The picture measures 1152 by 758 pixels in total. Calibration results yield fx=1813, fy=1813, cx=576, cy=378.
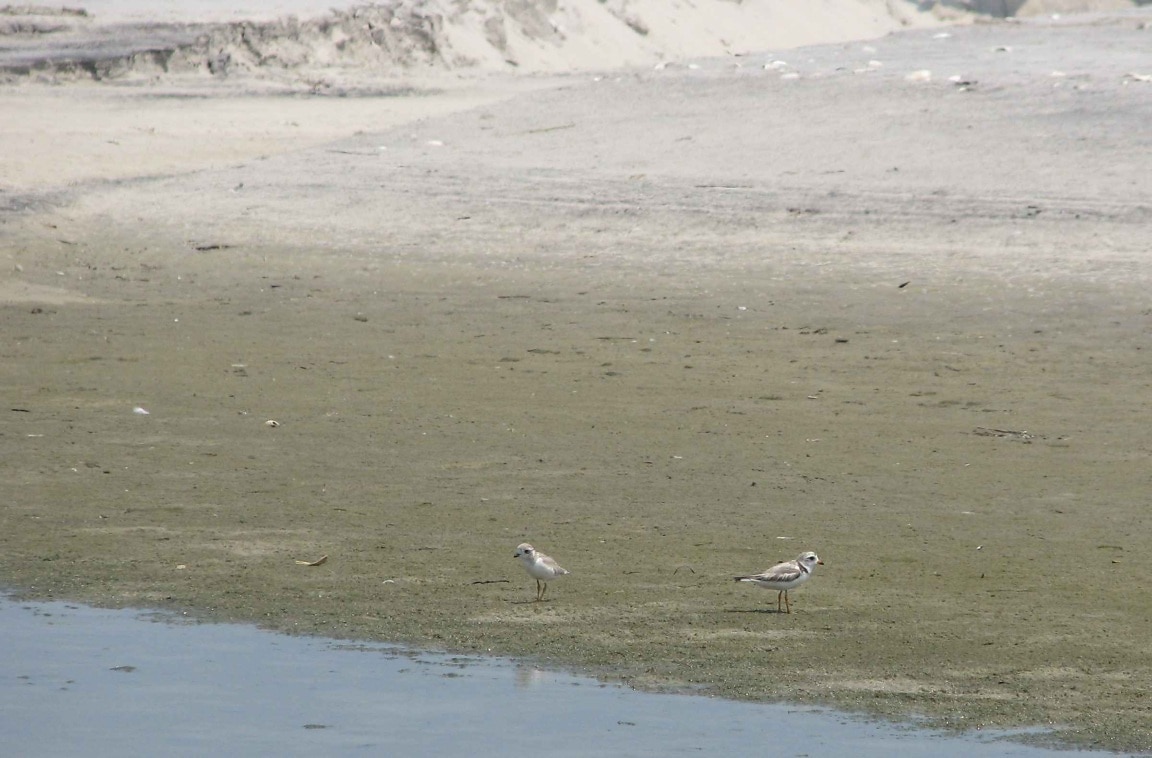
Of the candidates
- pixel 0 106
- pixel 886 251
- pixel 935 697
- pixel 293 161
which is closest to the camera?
pixel 935 697

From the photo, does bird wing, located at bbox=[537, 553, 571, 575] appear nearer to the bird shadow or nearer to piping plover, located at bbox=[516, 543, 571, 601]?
piping plover, located at bbox=[516, 543, 571, 601]

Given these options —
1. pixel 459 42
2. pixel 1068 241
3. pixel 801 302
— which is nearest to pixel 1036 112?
pixel 1068 241

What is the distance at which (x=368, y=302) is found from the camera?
36.5 feet

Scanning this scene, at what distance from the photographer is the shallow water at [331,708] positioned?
4.90 metres

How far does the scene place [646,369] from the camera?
31.1ft

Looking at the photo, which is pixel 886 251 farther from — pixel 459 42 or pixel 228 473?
pixel 459 42

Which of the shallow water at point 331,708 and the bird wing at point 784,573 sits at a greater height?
the bird wing at point 784,573

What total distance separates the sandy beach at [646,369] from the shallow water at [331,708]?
0.16m

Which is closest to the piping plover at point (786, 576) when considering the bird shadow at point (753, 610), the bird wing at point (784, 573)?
the bird wing at point (784, 573)

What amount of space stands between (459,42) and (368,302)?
11524mm

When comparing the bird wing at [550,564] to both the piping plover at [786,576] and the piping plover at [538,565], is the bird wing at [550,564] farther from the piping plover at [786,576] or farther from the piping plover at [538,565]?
the piping plover at [786,576]

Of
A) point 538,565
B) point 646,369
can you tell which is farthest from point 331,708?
point 646,369

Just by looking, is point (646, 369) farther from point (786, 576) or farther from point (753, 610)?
point (786, 576)

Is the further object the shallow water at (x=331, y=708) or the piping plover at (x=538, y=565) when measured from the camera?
the piping plover at (x=538, y=565)
